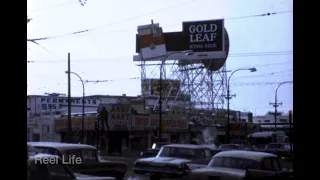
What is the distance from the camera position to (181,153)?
1823cm

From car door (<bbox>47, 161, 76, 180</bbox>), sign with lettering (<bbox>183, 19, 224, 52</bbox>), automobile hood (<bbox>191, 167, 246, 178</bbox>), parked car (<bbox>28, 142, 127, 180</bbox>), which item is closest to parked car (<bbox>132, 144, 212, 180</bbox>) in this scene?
parked car (<bbox>28, 142, 127, 180</bbox>)

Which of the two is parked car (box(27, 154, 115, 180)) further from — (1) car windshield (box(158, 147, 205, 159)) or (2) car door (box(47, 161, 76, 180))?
(1) car windshield (box(158, 147, 205, 159))

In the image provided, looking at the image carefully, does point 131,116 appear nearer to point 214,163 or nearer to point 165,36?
point 165,36

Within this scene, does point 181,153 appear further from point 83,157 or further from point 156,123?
point 156,123

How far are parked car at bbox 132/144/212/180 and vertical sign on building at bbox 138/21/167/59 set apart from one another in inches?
1959

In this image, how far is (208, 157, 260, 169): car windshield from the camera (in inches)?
509

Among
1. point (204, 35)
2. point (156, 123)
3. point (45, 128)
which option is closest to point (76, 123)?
point (45, 128)

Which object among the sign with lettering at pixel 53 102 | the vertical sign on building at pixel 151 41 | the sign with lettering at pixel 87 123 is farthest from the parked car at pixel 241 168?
the sign with lettering at pixel 53 102

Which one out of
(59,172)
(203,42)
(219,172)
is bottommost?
(219,172)

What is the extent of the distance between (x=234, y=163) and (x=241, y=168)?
0.76ft

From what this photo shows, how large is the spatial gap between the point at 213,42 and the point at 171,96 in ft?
51.9
